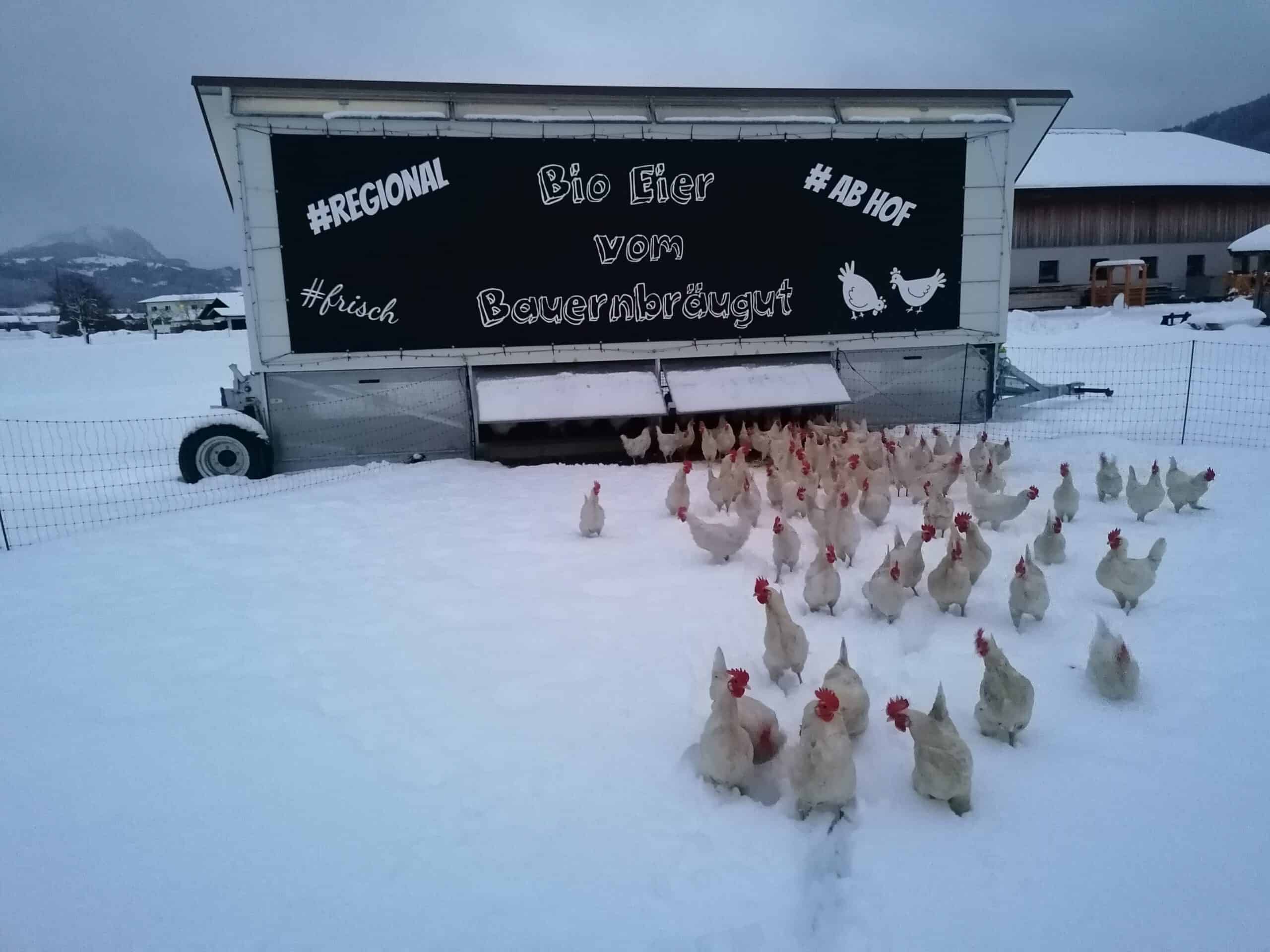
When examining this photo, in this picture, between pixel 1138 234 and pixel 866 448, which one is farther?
pixel 1138 234

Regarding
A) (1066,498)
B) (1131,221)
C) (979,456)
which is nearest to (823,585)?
(1066,498)

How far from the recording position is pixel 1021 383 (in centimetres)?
1191

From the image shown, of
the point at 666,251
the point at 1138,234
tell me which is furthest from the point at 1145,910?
the point at 1138,234

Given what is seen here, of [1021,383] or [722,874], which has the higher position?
[1021,383]

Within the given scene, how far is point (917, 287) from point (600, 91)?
4.71 meters

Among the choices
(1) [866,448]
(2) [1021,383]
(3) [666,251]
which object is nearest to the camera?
(1) [866,448]

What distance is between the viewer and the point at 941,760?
3.02 m

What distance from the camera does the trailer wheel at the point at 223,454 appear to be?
8781 millimetres

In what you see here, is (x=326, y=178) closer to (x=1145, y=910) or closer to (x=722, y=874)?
(x=722, y=874)

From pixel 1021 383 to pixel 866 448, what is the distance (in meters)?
5.62

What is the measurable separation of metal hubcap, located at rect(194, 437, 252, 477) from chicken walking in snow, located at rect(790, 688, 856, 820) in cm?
787

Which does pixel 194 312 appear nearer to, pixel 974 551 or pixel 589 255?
pixel 589 255

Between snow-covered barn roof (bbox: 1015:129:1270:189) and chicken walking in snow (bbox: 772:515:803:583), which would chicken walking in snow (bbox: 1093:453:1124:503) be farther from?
snow-covered barn roof (bbox: 1015:129:1270:189)

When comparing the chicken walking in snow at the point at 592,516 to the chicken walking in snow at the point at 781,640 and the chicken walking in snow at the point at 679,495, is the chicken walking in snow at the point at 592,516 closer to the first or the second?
the chicken walking in snow at the point at 679,495
